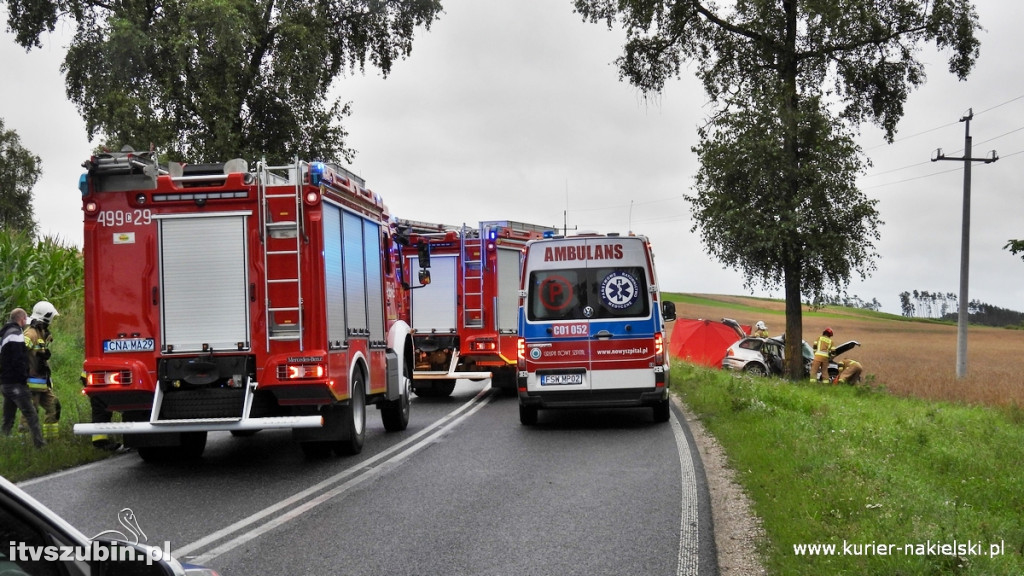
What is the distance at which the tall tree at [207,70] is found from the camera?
25391 mm

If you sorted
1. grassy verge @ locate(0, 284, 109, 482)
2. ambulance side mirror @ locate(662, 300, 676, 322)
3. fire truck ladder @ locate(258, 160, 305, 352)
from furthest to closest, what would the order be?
1. ambulance side mirror @ locate(662, 300, 676, 322)
2. grassy verge @ locate(0, 284, 109, 482)
3. fire truck ladder @ locate(258, 160, 305, 352)

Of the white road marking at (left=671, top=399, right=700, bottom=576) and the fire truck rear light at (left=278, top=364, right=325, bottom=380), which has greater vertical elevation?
the fire truck rear light at (left=278, top=364, right=325, bottom=380)

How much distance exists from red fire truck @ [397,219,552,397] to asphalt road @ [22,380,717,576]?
657cm

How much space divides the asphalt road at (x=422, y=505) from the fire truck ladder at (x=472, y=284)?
6823 millimetres

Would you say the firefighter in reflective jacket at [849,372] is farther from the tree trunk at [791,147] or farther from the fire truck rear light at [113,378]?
the fire truck rear light at [113,378]

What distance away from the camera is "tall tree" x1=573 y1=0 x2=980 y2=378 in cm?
2602

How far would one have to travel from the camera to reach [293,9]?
28.8m

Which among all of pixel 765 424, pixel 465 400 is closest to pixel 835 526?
pixel 765 424

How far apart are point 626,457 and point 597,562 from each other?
4905 mm

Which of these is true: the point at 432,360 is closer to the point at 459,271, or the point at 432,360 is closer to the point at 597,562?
the point at 459,271

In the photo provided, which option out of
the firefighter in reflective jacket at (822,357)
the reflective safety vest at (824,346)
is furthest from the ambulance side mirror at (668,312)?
the reflective safety vest at (824,346)

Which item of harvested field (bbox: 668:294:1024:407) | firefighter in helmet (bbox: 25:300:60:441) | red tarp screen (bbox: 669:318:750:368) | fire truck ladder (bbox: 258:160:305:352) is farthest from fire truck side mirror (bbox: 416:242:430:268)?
red tarp screen (bbox: 669:318:750:368)

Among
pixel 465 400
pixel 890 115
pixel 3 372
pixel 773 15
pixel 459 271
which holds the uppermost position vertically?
pixel 773 15

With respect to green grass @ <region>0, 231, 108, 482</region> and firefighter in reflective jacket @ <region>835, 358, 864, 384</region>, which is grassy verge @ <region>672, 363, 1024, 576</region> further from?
firefighter in reflective jacket @ <region>835, 358, 864, 384</region>
